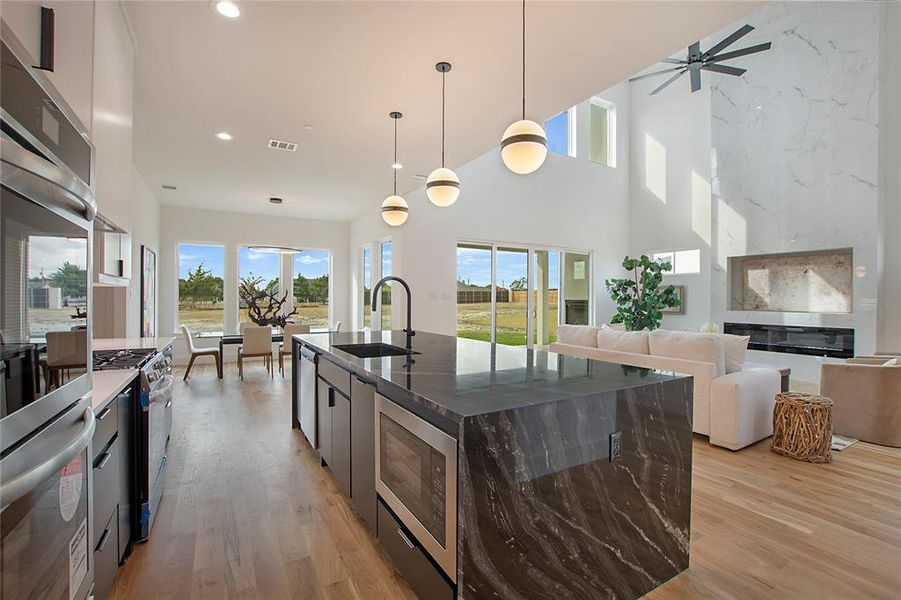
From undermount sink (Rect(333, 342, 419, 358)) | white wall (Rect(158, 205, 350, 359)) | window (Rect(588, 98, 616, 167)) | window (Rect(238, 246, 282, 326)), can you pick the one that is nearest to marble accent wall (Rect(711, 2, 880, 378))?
window (Rect(588, 98, 616, 167))

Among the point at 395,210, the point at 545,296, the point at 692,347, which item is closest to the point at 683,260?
the point at 545,296

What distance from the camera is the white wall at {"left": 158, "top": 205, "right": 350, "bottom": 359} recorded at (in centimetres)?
725

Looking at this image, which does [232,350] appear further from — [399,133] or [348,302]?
[399,133]

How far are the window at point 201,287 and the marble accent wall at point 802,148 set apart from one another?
8.81m

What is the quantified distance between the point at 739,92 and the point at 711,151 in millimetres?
948

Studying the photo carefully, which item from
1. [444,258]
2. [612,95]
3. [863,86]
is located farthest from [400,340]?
[612,95]

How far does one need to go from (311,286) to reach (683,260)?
7.24 meters

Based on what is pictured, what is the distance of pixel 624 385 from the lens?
1581mm

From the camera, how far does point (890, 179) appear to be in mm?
5258

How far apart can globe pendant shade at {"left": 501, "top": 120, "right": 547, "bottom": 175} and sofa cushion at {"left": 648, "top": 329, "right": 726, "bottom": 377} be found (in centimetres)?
209

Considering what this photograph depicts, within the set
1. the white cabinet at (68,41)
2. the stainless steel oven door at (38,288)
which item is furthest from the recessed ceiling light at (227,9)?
the stainless steel oven door at (38,288)

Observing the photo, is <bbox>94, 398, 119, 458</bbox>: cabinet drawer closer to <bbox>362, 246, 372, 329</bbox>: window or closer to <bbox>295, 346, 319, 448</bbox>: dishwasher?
<bbox>295, 346, 319, 448</bbox>: dishwasher

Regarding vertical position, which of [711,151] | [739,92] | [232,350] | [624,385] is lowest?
[232,350]

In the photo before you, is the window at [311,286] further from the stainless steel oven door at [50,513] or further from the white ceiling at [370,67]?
the stainless steel oven door at [50,513]
